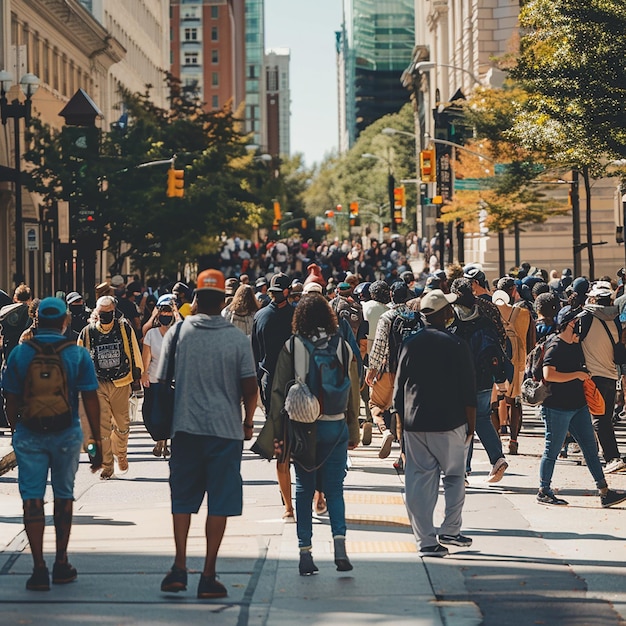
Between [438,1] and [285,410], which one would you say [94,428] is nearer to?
[285,410]

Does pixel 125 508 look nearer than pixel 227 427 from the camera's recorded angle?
No

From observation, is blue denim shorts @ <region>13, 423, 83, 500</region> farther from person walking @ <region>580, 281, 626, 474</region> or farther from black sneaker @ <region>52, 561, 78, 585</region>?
person walking @ <region>580, 281, 626, 474</region>

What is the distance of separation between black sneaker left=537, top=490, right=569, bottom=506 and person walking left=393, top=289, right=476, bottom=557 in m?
2.34

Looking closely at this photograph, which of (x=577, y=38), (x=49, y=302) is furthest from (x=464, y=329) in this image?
(x=577, y=38)

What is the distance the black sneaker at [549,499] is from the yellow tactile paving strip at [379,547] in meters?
2.13

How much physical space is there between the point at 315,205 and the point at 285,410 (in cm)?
18630

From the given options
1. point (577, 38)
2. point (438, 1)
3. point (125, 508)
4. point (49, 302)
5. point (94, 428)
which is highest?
point (438, 1)

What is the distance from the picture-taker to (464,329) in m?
12.8

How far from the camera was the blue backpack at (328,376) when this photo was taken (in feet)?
30.5

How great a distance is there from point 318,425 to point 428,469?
938mm

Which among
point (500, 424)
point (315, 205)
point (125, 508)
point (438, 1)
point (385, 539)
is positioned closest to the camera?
point (385, 539)

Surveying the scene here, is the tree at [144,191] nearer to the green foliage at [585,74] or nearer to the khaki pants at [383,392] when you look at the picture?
the green foliage at [585,74]

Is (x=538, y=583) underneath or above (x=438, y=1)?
underneath

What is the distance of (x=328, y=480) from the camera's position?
9.27 metres
